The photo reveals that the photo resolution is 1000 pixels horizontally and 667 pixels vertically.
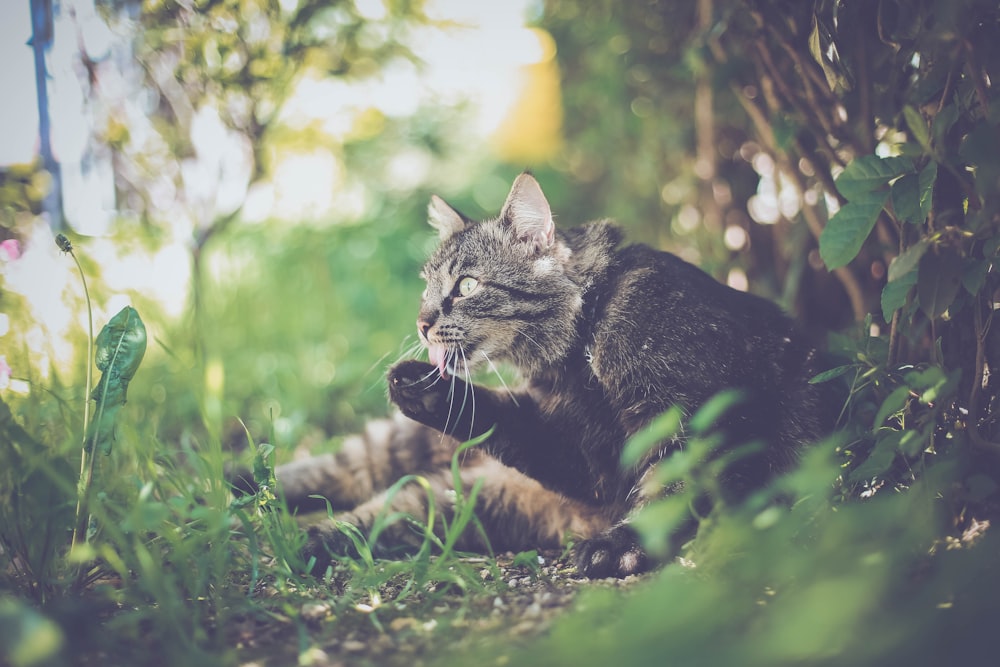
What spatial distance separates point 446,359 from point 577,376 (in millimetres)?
435

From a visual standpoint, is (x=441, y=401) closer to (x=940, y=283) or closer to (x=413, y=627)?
(x=413, y=627)

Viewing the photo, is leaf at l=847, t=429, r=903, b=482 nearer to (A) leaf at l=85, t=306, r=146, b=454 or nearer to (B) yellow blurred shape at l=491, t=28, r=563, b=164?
(A) leaf at l=85, t=306, r=146, b=454

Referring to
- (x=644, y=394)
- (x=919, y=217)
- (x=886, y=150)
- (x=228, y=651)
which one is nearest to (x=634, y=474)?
(x=644, y=394)

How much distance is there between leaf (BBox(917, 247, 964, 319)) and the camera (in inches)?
59.7

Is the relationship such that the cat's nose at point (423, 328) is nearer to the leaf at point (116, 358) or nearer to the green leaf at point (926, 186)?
the leaf at point (116, 358)

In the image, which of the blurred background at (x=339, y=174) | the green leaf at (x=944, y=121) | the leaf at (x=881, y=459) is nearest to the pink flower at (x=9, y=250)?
the blurred background at (x=339, y=174)

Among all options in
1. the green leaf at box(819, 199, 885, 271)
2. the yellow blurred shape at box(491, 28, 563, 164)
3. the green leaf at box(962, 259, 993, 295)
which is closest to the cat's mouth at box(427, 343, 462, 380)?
the green leaf at box(819, 199, 885, 271)

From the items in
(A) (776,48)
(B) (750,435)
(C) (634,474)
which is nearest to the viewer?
(B) (750,435)

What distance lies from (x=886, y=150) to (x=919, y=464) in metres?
1.31

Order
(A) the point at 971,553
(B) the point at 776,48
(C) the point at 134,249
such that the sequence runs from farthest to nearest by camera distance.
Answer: (C) the point at 134,249 → (B) the point at 776,48 → (A) the point at 971,553

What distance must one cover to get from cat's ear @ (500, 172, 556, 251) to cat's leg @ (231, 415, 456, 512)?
33.7 inches

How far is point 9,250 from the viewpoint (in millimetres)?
1864

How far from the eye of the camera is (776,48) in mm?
2283

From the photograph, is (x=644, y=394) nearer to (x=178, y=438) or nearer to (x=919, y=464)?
(x=919, y=464)
